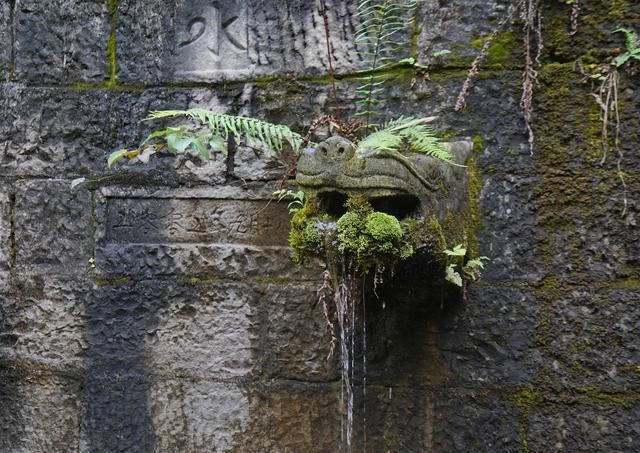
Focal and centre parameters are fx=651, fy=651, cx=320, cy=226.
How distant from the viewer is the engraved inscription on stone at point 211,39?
2439 millimetres

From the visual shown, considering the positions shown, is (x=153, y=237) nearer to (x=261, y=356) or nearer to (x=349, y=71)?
(x=261, y=356)

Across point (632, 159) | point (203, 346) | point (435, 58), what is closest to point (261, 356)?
point (203, 346)

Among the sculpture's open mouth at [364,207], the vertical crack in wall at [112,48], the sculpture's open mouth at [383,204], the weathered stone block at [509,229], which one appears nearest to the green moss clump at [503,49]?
the weathered stone block at [509,229]

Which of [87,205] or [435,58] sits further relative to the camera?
[87,205]

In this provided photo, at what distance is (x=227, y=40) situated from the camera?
8.04 ft

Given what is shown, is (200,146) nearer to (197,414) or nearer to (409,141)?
(409,141)

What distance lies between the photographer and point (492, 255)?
2193 mm

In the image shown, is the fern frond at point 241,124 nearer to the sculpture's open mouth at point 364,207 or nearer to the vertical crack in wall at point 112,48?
the sculpture's open mouth at point 364,207

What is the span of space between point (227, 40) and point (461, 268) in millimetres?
1219

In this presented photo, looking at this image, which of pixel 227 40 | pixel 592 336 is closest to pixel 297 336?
pixel 592 336

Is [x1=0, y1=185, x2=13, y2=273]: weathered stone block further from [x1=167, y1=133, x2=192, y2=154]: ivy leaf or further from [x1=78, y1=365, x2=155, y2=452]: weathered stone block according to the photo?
[x1=167, y1=133, x2=192, y2=154]: ivy leaf

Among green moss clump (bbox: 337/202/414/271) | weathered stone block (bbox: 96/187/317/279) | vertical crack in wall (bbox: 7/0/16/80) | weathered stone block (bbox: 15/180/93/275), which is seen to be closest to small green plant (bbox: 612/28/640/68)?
green moss clump (bbox: 337/202/414/271)

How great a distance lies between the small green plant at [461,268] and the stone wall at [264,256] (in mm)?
57

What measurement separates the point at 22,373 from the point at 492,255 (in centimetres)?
183
